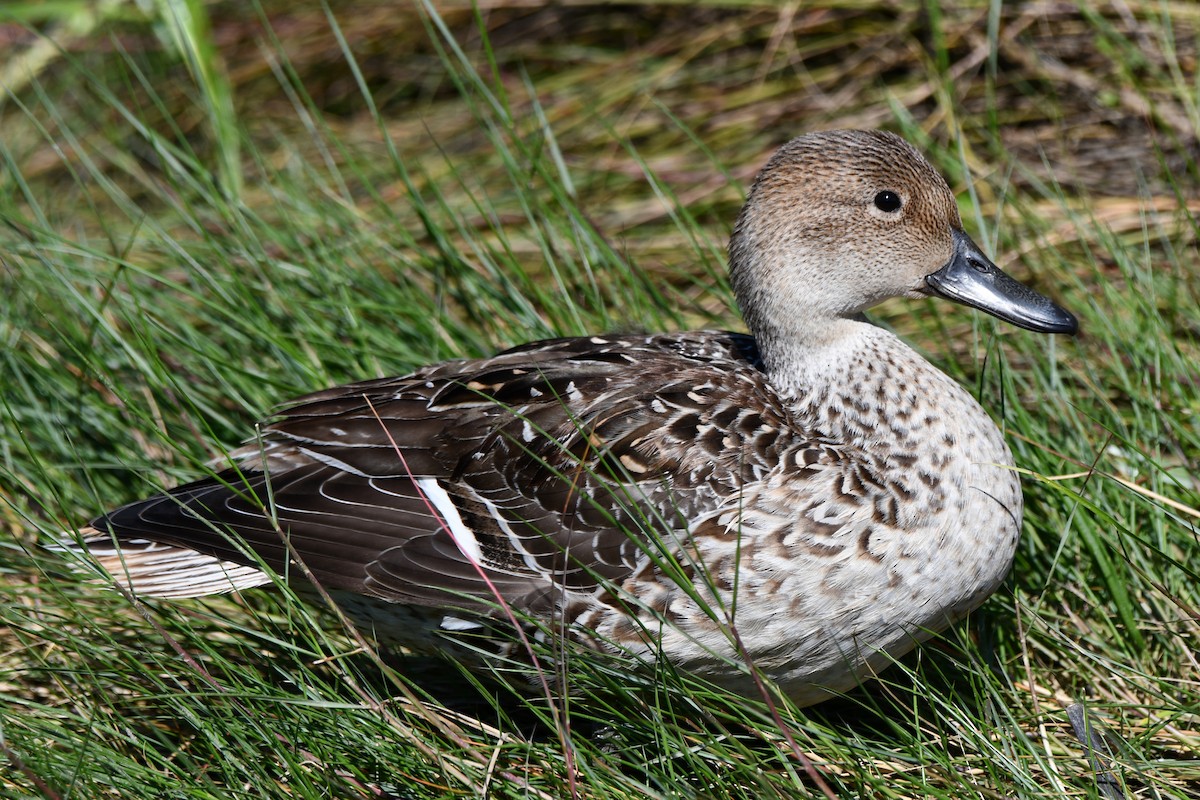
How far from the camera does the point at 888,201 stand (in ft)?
9.36

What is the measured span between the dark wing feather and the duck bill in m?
0.49

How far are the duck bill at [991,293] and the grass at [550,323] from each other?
0.56ft

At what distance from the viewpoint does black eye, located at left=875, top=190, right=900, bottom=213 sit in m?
2.85

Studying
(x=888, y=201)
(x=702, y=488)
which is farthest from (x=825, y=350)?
(x=702, y=488)

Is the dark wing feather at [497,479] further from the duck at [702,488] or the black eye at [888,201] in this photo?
the black eye at [888,201]

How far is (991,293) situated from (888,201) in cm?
32

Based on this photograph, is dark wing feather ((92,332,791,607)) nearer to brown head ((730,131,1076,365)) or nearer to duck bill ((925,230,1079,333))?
brown head ((730,131,1076,365))

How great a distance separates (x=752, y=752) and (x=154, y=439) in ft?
6.27

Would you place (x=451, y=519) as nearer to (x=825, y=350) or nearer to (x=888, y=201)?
(x=825, y=350)

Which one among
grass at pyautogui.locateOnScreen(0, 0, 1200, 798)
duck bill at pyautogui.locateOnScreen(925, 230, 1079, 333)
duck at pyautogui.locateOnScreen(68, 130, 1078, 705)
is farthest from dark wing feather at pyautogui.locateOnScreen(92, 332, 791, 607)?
duck bill at pyautogui.locateOnScreen(925, 230, 1079, 333)

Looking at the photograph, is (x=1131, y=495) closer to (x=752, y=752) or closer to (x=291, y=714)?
(x=752, y=752)

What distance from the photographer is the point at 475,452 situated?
9.21 ft

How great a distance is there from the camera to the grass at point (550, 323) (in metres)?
2.53

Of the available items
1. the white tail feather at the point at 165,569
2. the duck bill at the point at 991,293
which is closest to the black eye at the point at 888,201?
the duck bill at the point at 991,293
